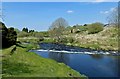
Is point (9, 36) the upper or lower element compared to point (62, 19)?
lower

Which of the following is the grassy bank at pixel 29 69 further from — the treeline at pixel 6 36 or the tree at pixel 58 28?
the tree at pixel 58 28

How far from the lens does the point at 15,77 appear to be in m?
26.0

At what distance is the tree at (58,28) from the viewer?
162700 mm

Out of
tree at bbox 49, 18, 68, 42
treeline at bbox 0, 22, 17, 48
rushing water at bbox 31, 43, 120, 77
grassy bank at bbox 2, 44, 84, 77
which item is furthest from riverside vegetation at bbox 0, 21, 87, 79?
tree at bbox 49, 18, 68, 42

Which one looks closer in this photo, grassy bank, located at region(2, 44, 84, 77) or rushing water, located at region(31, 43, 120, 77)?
grassy bank, located at region(2, 44, 84, 77)

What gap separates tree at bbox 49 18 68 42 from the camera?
16270 cm

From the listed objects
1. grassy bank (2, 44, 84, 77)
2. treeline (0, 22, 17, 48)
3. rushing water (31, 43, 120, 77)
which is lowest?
rushing water (31, 43, 120, 77)

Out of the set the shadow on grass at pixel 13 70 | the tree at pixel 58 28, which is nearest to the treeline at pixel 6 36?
the shadow on grass at pixel 13 70

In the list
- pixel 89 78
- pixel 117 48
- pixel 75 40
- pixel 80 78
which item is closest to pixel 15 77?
pixel 80 78

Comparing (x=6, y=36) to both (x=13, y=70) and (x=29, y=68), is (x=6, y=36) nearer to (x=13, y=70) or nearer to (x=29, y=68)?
(x=29, y=68)

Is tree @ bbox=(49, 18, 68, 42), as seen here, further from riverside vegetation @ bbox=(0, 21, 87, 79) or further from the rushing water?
riverside vegetation @ bbox=(0, 21, 87, 79)

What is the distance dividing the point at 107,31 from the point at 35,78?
122238 millimetres

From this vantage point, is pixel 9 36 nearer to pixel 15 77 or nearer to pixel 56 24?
pixel 15 77

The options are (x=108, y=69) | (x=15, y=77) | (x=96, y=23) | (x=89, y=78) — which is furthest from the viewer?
(x=96, y=23)
